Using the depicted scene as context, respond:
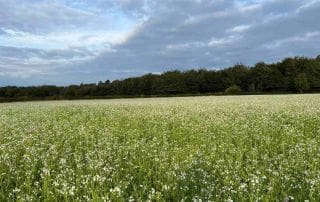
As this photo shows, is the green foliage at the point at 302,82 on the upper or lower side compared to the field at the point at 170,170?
upper

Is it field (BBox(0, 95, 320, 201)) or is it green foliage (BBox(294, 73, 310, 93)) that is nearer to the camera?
field (BBox(0, 95, 320, 201))

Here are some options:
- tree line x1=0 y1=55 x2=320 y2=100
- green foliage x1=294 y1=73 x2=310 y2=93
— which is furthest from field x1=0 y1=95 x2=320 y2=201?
green foliage x1=294 y1=73 x2=310 y2=93

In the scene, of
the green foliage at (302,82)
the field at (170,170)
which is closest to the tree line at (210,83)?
Result: the green foliage at (302,82)

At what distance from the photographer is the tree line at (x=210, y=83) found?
98.2 meters

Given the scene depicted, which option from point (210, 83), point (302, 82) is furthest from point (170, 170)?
point (210, 83)

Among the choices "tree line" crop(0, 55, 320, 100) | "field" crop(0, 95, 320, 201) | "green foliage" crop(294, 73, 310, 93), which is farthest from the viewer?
"tree line" crop(0, 55, 320, 100)

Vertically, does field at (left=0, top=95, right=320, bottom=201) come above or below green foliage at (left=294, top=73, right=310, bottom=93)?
below

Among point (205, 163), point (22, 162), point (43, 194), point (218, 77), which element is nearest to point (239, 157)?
point (205, 163)

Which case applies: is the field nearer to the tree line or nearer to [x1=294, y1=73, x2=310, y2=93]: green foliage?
the tree line

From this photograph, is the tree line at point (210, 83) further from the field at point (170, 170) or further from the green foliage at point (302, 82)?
the field at point (170, 170)

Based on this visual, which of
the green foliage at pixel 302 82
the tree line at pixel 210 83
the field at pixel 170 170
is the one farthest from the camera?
the tree line at pixel 210 83

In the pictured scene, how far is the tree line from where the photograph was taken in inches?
3868

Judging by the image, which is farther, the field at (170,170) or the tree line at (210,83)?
the tree line at (210,83)

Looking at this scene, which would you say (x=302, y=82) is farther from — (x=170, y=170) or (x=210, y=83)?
(x=170, y=170)
